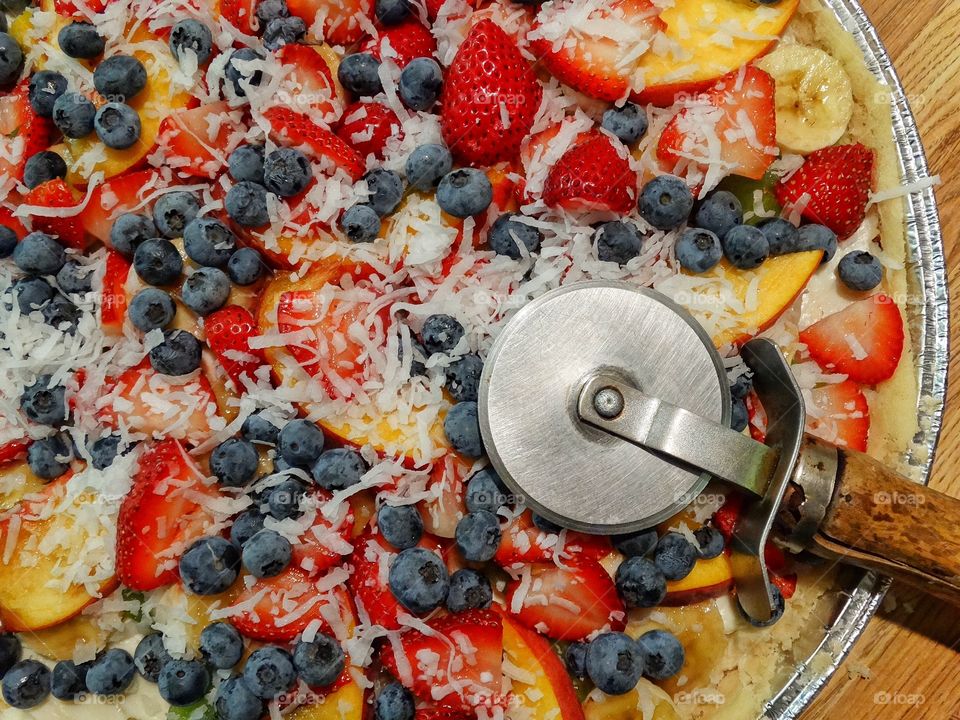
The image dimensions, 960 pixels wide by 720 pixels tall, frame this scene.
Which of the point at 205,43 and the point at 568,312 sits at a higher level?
the point at 568,312

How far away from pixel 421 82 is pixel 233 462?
3.86 feet

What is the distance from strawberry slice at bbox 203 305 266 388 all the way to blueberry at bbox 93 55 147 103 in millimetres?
730

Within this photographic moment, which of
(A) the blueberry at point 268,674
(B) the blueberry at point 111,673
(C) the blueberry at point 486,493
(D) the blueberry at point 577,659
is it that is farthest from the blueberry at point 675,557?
(B) the blueberry at point 111,673

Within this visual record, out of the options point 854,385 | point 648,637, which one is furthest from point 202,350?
point 854,385

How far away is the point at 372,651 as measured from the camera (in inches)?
82.1

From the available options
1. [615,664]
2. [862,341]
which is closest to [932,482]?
[862,341]

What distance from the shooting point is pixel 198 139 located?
228cm

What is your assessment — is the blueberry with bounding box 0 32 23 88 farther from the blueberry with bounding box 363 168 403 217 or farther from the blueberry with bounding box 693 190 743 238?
the blueberry with bounding box 693 190 743 238

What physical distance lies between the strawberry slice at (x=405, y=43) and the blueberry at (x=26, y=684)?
198 centimetres

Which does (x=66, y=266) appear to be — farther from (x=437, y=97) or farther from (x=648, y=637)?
(x=648, y=637)

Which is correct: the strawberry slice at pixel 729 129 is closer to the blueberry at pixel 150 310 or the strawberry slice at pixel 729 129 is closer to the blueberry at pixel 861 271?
the blueberry at pixel 861 271

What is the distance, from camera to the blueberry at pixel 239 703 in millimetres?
1960

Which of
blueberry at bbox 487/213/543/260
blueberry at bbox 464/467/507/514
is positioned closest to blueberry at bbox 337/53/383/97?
blueberry at bbox 487/213/543/260

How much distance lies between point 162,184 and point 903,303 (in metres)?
2.21
